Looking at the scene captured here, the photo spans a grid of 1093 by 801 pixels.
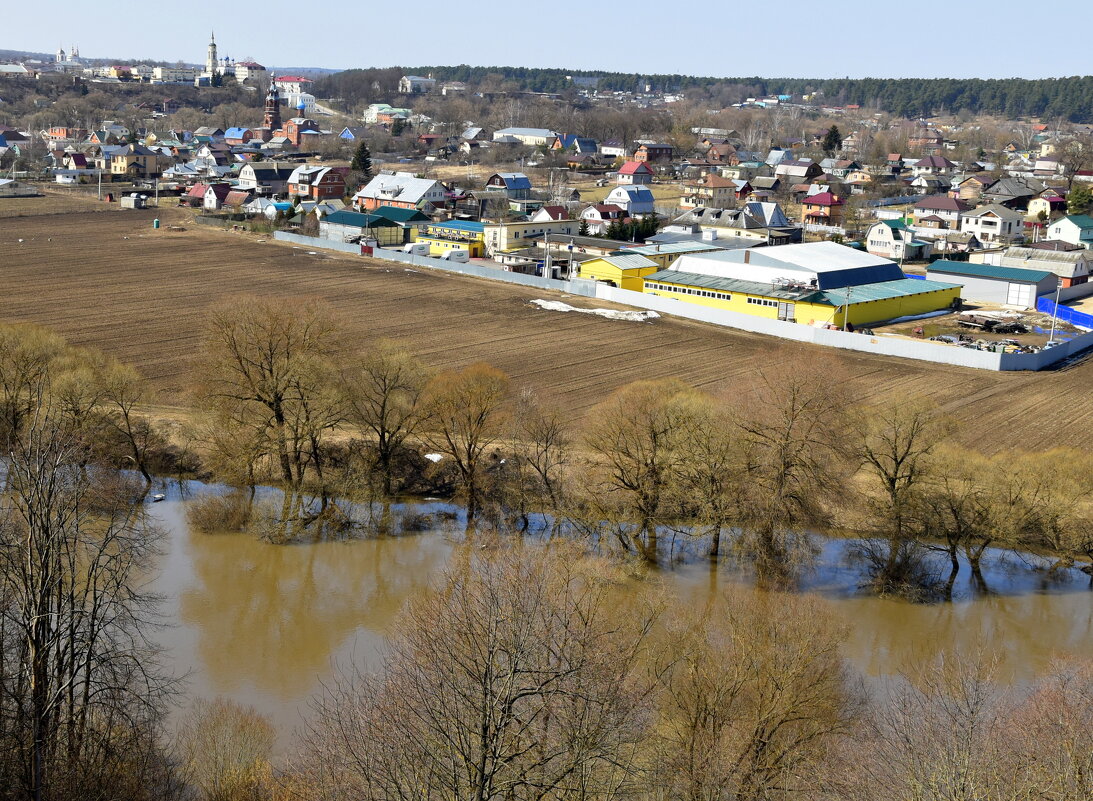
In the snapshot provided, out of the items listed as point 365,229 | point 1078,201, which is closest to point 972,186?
point 1078,201

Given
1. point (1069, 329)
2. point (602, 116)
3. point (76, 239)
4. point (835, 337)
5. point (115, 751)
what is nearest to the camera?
point (115, 751)

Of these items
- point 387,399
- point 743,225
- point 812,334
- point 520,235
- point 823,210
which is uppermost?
point 823,210

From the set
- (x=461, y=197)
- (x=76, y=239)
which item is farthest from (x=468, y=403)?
(x=461, y=197)

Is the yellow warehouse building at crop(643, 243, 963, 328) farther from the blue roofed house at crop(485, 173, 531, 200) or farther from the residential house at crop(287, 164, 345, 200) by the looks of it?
the residential house at crop(287, 164, 345, 200)

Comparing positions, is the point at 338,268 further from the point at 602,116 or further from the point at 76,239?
the point at 602,116

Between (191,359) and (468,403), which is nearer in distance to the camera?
(468,403)

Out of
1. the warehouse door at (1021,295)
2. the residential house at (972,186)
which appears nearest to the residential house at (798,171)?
the residential house at (972,186)

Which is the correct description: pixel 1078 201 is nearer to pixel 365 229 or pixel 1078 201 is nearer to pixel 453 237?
pixel 453 237

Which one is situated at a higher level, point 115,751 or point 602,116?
point 602,116

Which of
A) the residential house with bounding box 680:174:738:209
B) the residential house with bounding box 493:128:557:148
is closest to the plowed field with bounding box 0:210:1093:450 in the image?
the residential house with bounding box 680:174:738:209
